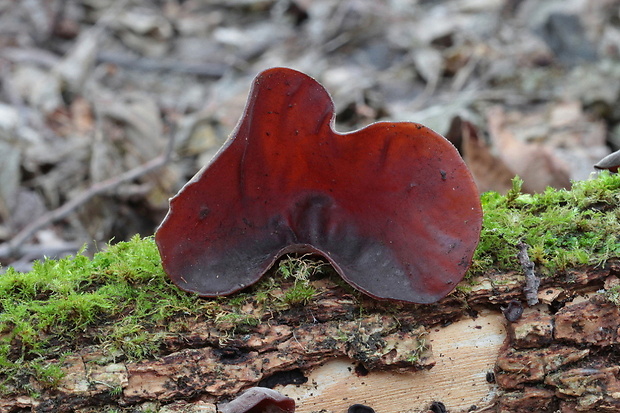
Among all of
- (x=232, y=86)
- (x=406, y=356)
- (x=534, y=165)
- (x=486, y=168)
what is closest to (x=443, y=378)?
(x=406, y=356)

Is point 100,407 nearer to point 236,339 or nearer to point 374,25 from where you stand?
point 236,339

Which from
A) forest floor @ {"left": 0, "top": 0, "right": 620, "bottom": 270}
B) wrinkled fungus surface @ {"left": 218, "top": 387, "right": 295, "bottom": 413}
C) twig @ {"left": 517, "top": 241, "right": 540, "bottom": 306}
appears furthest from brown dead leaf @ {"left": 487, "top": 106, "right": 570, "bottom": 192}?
wrinkled fungus surface @ {"left": 218, "top": 387, "right": 295, "bottom": 413}

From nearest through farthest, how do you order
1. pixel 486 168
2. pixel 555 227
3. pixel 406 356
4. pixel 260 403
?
pixel 260 403
pixel 406 356
pixel 555 227
pixel 486 168

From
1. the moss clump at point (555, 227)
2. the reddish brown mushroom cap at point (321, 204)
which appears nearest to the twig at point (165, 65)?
the reddish brown mushroom cap at point (321, 204)

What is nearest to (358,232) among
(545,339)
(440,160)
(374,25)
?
(440,160)

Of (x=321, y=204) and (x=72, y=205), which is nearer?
(x=321, y=204)

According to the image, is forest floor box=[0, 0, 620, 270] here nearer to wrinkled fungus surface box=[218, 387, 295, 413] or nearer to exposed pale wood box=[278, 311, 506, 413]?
exposed pale wood box=[278, 311, 506, 413]

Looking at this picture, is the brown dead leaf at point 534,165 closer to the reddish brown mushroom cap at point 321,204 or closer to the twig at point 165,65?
the reddish brown mushroom cap at point 321,204

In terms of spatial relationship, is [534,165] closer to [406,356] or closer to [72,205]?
[406,356]
